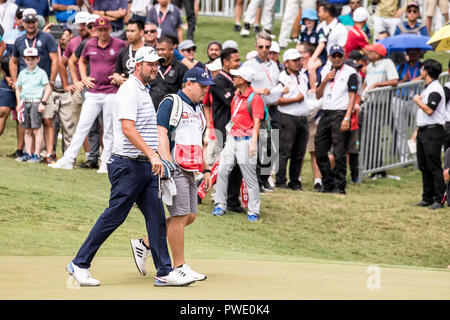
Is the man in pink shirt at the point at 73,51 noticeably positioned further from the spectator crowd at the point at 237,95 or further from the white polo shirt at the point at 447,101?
the white polo shirt at the point at 447,101

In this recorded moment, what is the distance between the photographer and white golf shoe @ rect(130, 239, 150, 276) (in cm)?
773

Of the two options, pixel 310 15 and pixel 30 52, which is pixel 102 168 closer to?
pixel 30 52

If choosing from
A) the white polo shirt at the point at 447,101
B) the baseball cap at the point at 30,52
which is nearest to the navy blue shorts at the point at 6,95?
the baseball cap at the point at 30,52

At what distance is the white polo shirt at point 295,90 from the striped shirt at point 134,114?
287 inches

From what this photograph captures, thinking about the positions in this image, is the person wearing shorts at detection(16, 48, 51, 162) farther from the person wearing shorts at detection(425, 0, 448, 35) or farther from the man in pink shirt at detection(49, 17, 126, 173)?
the person wearing shorts at detection(425, 0, 448, 35)

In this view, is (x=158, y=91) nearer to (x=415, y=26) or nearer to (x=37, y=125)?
(x=37, y=125)

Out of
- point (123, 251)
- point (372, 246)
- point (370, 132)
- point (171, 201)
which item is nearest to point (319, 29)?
point (370, 132)

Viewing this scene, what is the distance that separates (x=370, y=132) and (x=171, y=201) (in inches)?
360

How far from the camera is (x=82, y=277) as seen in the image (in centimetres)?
699

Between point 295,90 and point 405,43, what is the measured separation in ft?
11.1

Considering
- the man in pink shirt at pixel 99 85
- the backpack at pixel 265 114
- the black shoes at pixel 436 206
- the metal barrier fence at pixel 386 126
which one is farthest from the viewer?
the metal barrier fence at pixel 386 126

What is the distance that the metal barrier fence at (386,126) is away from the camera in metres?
15.8

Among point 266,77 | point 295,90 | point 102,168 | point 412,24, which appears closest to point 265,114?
point 266,77

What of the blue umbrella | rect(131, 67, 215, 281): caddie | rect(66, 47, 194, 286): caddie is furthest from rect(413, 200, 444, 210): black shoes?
rect(66, 47, 194, 286): caddie
